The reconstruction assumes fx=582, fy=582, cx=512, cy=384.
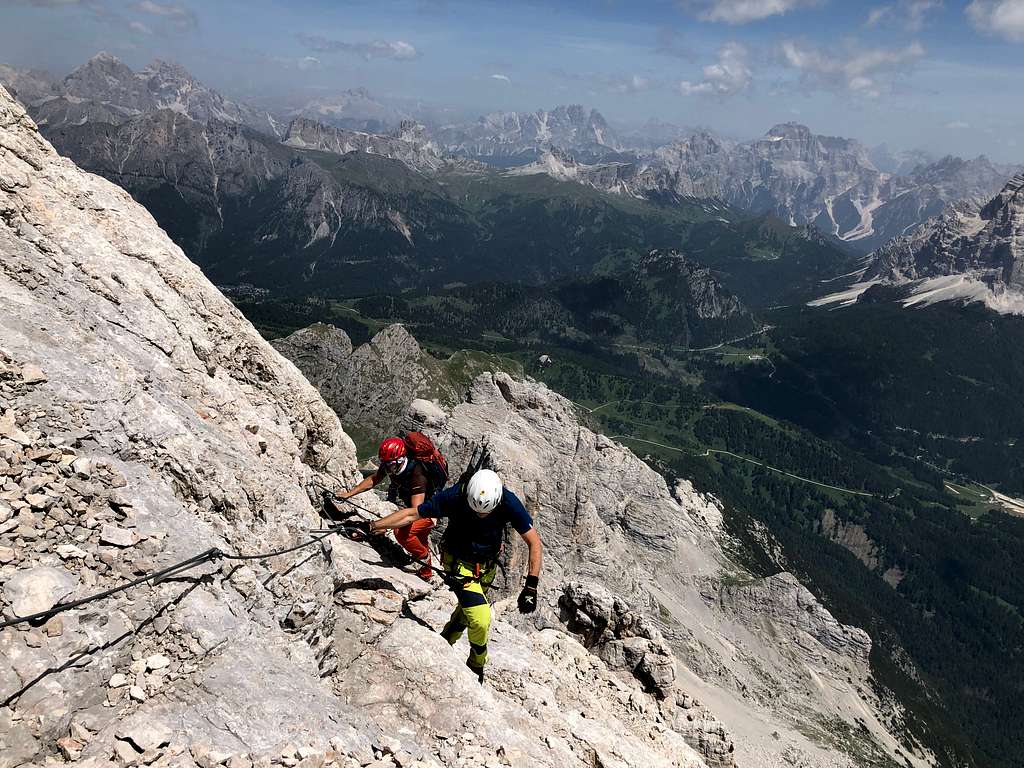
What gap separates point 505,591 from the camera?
37219 mm

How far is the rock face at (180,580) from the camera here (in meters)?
9.35

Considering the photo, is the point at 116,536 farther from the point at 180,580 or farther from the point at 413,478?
the point at 413,478

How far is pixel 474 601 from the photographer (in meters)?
14.9

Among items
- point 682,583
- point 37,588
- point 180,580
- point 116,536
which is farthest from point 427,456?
point 682,583

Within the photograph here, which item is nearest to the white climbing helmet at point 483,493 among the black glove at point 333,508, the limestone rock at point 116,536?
the black glove at point 333,508

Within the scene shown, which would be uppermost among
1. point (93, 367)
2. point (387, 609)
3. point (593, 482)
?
point (93, 367)

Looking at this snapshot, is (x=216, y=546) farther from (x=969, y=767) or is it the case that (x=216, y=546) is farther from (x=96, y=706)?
(x=969, y=767)

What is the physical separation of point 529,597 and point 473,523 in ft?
7.67

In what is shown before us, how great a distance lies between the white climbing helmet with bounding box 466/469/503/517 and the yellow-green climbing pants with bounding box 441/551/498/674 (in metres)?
1.57

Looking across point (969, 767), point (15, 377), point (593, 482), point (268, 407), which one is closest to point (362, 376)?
point (593, 482)

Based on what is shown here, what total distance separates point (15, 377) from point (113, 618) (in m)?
5.10

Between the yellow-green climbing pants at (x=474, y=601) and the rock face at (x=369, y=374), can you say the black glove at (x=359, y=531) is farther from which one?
the rock face at (x=369, y=374)

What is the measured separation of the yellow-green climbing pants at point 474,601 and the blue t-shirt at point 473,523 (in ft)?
0.76

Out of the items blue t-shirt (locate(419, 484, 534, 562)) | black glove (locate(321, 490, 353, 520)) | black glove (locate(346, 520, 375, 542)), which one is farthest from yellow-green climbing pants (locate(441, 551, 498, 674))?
black glove (locate(321, 490, 353, 520))
